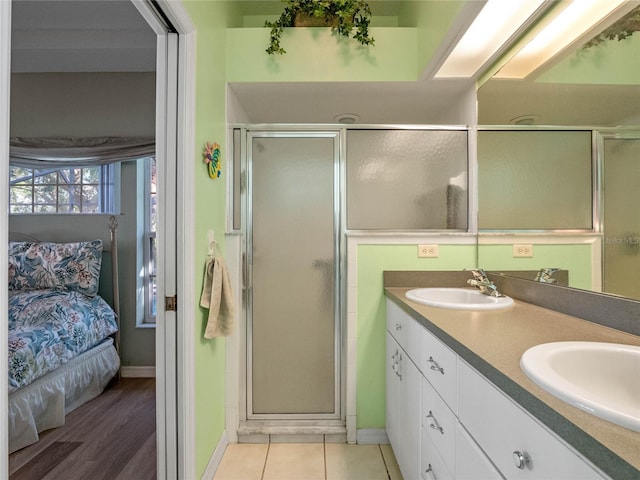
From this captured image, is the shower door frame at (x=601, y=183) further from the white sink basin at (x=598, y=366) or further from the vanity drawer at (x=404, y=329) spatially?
the vanity drawer at (x=404, y=329)

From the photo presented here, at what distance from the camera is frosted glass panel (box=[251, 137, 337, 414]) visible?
2.07m

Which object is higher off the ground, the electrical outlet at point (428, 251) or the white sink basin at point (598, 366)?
the electrical outlet at point (428, 251)

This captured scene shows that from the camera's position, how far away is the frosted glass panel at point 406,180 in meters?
2.10

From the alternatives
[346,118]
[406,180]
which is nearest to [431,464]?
[406,180]

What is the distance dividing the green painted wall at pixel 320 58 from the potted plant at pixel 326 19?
0.04 meters

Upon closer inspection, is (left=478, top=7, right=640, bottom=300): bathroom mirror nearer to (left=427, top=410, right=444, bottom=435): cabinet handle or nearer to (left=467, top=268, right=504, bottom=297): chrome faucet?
(left=467, top=268, right=504, bottom=297): chrome faucet

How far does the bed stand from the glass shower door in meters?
1.26

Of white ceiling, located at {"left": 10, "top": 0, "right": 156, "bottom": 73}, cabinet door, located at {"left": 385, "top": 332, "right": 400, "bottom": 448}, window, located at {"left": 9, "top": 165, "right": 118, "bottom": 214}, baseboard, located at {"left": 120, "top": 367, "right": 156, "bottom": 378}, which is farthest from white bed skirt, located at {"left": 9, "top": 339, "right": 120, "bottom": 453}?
white ceiling, located at {"left": 10, "top": 0, "right": 156, "bottom": 73}

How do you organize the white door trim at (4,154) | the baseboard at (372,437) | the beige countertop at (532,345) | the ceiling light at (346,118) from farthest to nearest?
the ceiling light at (346,118) < the baseboard at (372,437) < the white door trim at (4,154) < the beige countertop at (532,345)

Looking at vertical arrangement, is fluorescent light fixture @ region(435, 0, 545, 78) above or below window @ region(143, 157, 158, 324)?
above

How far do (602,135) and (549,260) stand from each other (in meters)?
0.56

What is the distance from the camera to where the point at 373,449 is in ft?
6.43

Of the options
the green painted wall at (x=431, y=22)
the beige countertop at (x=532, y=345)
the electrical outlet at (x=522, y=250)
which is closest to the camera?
the beige countertop at (x=532, y=345)

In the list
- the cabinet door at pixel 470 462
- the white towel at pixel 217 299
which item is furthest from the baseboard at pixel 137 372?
the cabinet door at pixel 470 462
